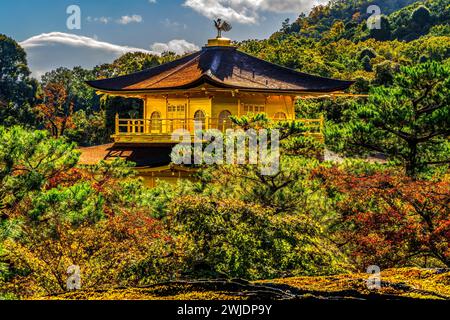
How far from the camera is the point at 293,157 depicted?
14.5 meters

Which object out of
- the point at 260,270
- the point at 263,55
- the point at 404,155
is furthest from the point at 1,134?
the point at 263,55

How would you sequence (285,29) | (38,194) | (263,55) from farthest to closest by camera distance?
1. (285,29)
2. (263,55)
3. (38,194)

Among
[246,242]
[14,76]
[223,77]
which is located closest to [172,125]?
[223,77]

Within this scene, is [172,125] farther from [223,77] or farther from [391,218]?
[391,218]

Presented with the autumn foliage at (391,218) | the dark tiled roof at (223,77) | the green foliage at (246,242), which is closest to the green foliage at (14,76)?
the dark tiled roof at (223,77)

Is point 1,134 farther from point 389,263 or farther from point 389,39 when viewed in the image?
point 389,39

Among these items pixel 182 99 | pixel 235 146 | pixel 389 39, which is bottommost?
pixel 235 146

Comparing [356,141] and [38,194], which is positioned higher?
[356,141]

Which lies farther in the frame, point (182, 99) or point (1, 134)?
point (182, 99)

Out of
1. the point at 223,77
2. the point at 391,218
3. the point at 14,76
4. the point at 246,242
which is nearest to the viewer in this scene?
the point at 246,242

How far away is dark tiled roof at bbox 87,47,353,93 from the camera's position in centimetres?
2483

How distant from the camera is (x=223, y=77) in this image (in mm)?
25031

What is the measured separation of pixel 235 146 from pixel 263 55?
38.1 meters

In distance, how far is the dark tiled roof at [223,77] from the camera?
81.5 ft
